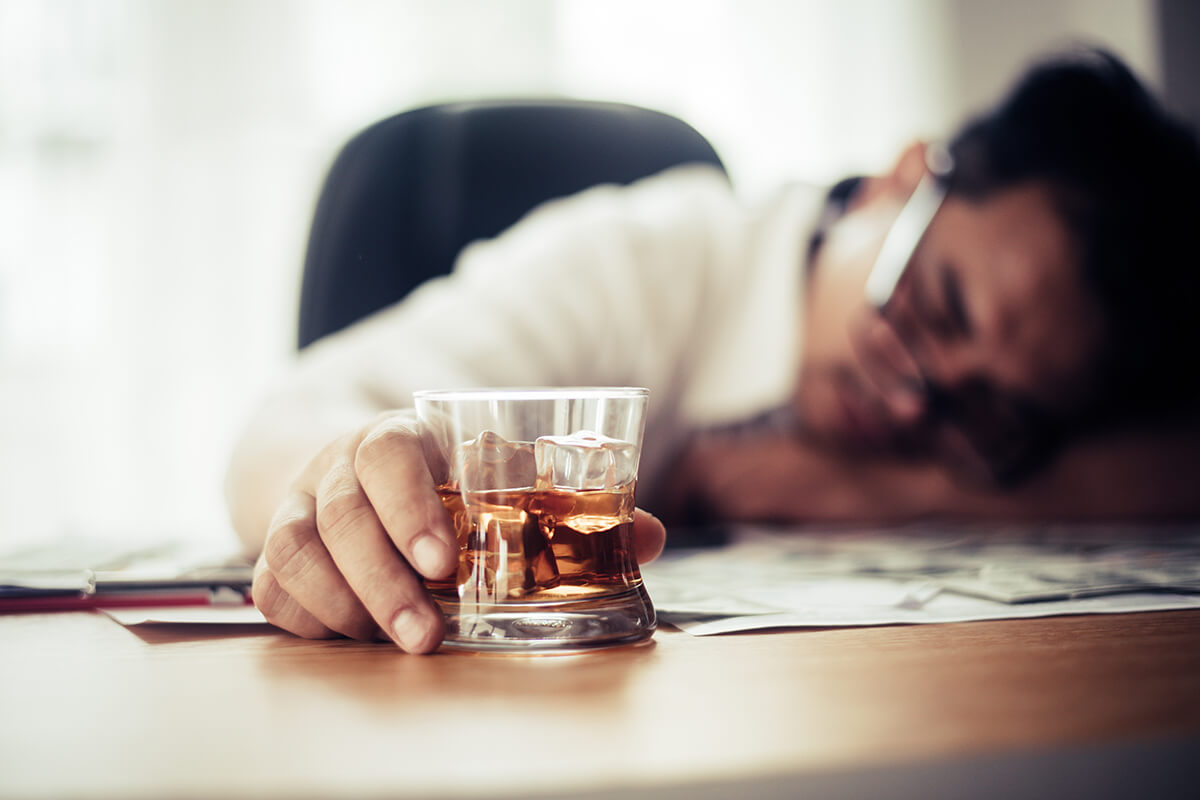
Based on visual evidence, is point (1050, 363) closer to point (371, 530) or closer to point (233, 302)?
point (371, 530)

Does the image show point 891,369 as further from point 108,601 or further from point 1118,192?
point 108,601

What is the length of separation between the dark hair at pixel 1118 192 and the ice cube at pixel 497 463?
3.45 feet

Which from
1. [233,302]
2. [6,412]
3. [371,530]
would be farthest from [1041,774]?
[6,412]

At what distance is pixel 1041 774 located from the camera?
215mm

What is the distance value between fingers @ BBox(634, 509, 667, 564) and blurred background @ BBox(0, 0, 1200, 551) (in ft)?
5.81

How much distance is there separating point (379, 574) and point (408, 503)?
3 centimetres

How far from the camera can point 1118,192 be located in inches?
47.3

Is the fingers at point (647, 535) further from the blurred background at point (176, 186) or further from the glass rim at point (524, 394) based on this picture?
the blurred background at point (176, 186)

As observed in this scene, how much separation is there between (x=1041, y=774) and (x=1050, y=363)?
3.64 ft

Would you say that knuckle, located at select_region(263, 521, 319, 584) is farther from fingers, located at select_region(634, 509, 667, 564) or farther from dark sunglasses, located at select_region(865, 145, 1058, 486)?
dark sunglasses, located at select_region(865, 145, 1058, 486)

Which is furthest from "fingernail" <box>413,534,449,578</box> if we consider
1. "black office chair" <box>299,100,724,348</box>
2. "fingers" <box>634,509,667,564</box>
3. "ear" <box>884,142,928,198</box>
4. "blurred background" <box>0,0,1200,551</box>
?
"blurred background" <box>0,0,1200,551</box>

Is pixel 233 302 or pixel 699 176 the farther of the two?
pixel 233 302

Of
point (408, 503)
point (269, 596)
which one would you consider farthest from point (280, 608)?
point (408, 503)

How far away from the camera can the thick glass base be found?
37cm
